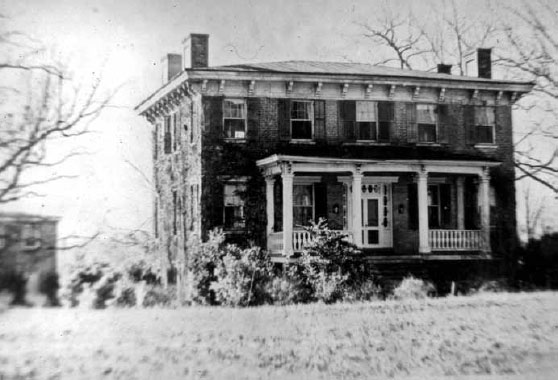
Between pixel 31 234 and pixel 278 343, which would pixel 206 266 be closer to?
pixel 278 343

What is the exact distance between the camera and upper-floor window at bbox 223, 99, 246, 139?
18.5 metres

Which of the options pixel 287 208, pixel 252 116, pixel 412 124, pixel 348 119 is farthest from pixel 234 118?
pixel 412 124

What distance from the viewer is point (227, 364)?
1107 centimetres

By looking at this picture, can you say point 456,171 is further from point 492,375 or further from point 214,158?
point 492,375

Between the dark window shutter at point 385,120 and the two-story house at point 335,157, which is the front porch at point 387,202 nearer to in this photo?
the two-story house at point 335,157

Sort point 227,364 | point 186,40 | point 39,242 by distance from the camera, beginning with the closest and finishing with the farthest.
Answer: point 227,364 < point 39,242 < point 186,40

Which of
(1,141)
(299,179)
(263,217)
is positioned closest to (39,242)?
(1,141)

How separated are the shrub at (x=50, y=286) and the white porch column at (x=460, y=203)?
39.1 feet

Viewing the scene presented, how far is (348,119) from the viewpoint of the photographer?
65.7 ft

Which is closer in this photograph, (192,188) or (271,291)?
(271,291)

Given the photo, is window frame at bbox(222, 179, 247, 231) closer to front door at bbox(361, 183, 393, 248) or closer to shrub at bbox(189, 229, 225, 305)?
shrub at bbox(189, 229, 225, 305)

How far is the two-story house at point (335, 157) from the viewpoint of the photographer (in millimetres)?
18219

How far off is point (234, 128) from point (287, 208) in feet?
8.28

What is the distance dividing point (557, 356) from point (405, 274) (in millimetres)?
6226
